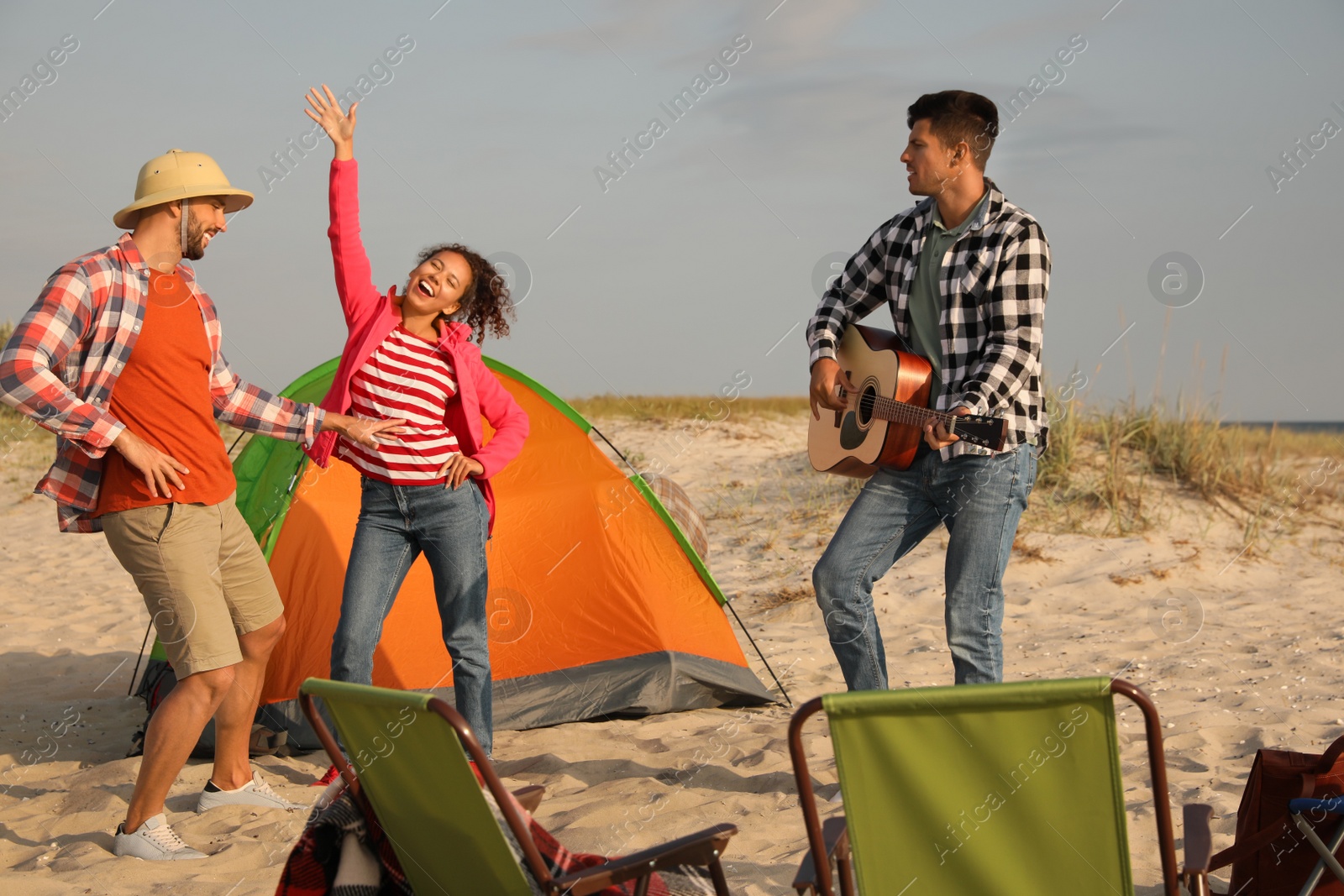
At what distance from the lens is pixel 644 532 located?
5125 mm

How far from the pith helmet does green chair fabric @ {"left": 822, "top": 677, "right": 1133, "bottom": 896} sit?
8.16ft

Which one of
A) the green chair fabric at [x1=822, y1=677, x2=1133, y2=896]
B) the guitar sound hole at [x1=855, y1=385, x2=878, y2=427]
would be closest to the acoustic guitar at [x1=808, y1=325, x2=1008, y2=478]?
the guitar sound hole at [x1=855, y1=385, x2=878, y2=427]

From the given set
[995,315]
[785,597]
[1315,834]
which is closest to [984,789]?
[1315,834]

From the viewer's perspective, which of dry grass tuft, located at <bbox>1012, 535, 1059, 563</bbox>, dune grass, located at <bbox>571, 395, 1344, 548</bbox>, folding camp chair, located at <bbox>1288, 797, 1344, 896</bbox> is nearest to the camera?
folding camp chair, located at <bbox>1288, 797, 1344, 896</bbox>

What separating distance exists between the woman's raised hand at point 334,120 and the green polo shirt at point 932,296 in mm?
1898

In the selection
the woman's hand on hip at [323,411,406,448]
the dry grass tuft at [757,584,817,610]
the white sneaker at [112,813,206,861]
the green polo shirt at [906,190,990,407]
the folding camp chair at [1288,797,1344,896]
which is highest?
the green polo shirt at [906,190,990,407]

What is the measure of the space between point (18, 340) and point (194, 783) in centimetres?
187

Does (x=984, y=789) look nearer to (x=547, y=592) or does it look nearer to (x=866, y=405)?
(x=866, y=405)

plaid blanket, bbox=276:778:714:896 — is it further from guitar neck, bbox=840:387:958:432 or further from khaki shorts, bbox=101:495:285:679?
guitar neck, bbox=840:387:958:432

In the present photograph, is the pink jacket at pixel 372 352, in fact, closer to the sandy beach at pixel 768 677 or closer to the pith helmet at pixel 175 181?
the pith helmet at pixel 175 181

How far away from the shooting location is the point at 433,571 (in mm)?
3789

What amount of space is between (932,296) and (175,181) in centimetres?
235

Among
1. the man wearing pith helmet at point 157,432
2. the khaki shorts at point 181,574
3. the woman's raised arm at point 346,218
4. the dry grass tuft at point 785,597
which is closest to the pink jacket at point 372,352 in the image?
the woman's raised arm at point 346,218

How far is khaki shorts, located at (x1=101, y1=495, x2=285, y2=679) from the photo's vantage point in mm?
3258
